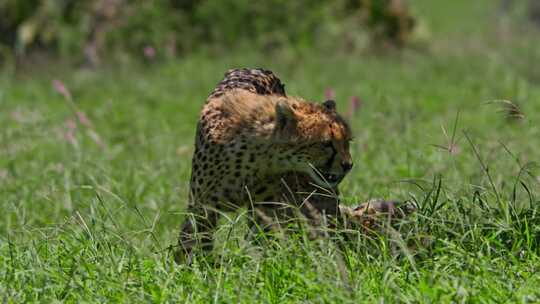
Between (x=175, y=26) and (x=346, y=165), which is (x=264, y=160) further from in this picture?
(x=175, y=26)

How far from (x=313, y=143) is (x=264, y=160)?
218 mm

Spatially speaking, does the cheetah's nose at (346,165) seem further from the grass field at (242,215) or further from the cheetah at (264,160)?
the grass field at (242,215)

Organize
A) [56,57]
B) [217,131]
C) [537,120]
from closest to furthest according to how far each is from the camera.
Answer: [217,131], [537,120], [56,57]

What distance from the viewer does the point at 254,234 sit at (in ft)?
14.1

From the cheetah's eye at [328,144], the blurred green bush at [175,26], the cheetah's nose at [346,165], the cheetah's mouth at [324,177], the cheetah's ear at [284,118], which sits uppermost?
the cheetah's ear at [284,118]

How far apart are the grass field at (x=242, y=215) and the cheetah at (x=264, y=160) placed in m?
0.15

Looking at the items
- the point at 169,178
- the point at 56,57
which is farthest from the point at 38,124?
the point at 56,57

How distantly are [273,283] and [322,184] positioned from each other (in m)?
0.68

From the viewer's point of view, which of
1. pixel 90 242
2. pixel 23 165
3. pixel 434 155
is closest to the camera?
pixel 90 242

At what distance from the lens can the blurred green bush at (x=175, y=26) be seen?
1328cm

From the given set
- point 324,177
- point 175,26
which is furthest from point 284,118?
point 175,26

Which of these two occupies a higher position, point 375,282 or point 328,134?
point 328,134

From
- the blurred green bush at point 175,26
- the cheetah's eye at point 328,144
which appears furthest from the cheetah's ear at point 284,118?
the blurred green bush at point 175,26

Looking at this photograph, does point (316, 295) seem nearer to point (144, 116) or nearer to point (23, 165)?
point (23, 165)
